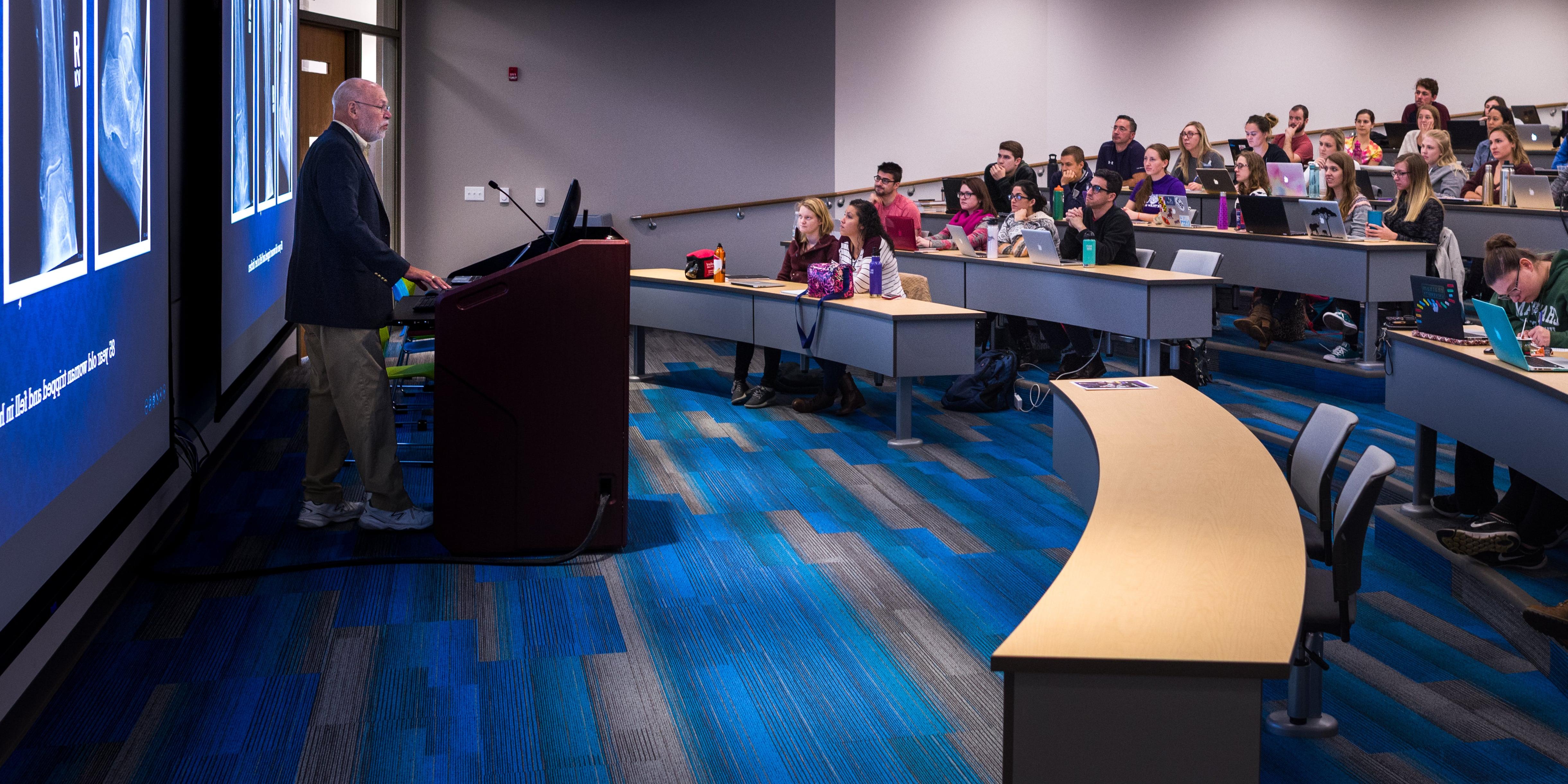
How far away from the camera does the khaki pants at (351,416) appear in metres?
4.37

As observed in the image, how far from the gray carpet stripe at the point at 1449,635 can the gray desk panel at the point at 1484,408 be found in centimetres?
48

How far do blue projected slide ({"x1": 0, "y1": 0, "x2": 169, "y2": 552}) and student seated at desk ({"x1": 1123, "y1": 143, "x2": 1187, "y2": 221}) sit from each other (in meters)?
7.67

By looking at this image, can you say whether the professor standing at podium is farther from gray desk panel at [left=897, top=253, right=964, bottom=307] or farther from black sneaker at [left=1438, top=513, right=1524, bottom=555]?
gray desk panel at [left=897, top=253, right=964, bottom=307]

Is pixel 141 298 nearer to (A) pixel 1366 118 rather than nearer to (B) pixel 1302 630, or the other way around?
(B) pixel 1302 630

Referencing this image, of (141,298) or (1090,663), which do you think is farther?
(141,298)

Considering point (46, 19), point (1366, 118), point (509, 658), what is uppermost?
point (1366, 118)

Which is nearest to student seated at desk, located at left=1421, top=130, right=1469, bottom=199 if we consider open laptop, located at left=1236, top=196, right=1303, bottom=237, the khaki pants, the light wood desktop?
open laptop, located at left=1236, top=196, right=1303, bottom=237

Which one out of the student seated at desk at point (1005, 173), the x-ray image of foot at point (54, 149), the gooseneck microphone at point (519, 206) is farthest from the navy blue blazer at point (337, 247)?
the student seated at desk at point (1005, 173)

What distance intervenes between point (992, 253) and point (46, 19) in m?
6.45

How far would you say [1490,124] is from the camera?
10.3m

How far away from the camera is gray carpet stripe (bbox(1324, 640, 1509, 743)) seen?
306 cm

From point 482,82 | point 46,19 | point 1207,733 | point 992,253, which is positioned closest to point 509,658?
point 46,19

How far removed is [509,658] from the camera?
3496 mm

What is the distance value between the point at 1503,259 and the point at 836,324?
322cm
